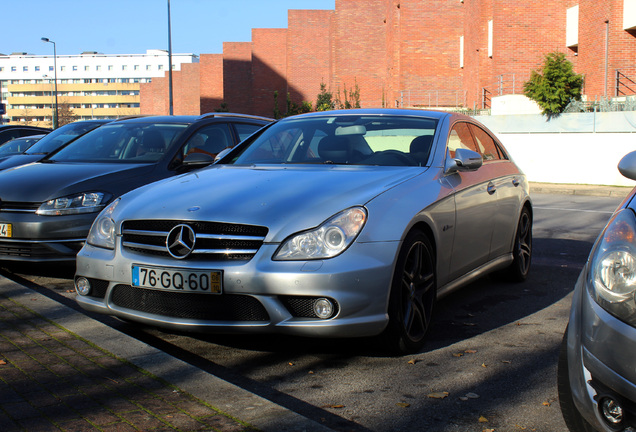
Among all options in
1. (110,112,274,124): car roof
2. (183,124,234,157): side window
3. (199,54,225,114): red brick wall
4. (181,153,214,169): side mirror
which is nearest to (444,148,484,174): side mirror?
(181,153,214,169): side mirror

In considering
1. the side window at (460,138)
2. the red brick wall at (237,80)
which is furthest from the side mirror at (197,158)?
the red brick wall at (237,80)

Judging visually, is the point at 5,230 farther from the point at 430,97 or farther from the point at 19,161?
the point at 430,97

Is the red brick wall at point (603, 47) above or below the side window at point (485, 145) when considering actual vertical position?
above

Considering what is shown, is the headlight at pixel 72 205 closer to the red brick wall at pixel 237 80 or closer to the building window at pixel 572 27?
the building window at pixel 572 27

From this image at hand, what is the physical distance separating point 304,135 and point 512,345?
2.19 m

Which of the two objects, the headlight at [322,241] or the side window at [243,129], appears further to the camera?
the side window at [243,129]

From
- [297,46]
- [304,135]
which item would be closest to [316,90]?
Answer: [297,46]

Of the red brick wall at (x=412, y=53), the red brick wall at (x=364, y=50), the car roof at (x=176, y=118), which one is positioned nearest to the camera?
the car roof at (x=176, y=118)

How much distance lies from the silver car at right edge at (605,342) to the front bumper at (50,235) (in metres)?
4.66

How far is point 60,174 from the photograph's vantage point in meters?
6.75

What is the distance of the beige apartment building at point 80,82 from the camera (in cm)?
13912

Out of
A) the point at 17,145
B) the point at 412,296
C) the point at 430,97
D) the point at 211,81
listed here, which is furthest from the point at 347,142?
the point at 211,81

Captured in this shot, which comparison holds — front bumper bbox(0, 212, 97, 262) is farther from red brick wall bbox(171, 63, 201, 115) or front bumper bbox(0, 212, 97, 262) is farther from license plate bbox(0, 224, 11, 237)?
red brick wall bbox(171, 63, 201, 115)

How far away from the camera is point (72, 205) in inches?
252
